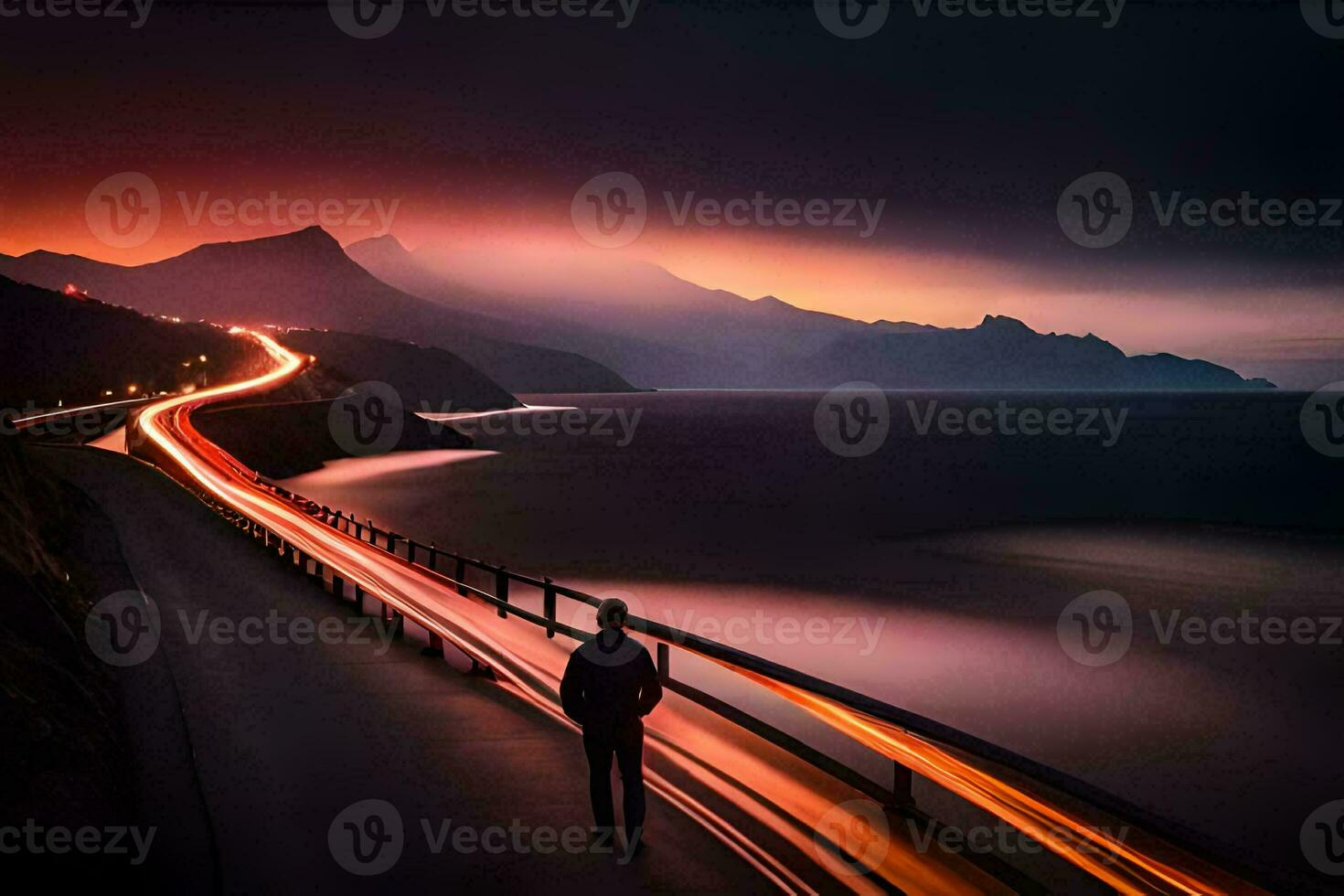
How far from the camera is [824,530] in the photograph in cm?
6981

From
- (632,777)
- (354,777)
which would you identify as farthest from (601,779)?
(354,777)

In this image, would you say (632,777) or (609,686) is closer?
(609,686)

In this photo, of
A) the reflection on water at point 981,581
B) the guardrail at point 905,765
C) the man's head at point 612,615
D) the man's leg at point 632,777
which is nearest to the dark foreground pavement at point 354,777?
the man's leg at point 632,777

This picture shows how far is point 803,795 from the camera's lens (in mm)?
8891

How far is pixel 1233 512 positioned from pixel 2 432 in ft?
290

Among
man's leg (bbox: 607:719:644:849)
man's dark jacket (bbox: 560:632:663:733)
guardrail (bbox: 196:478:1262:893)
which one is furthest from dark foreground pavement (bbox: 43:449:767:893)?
guardrail (bbox: 196:478:1262:893)

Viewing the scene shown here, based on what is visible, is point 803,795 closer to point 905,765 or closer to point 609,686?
point 905,765

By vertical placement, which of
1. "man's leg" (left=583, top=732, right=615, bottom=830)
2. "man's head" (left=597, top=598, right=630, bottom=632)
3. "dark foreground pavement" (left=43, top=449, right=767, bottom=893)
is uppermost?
"man's head" (left=597, top=598, right=630, bottom=632)

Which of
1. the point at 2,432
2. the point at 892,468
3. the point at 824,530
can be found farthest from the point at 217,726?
the point at 892,468

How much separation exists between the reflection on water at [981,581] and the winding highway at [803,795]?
1.35m

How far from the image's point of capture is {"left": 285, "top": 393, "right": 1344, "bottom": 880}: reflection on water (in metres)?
24.0

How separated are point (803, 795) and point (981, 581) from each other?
42.8m

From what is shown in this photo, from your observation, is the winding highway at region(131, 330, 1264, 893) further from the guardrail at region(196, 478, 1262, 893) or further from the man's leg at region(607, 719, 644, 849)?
the man's leg at region(607, 719, 644, 849)

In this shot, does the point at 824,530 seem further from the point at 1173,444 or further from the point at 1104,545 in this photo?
the point at 1173,444
